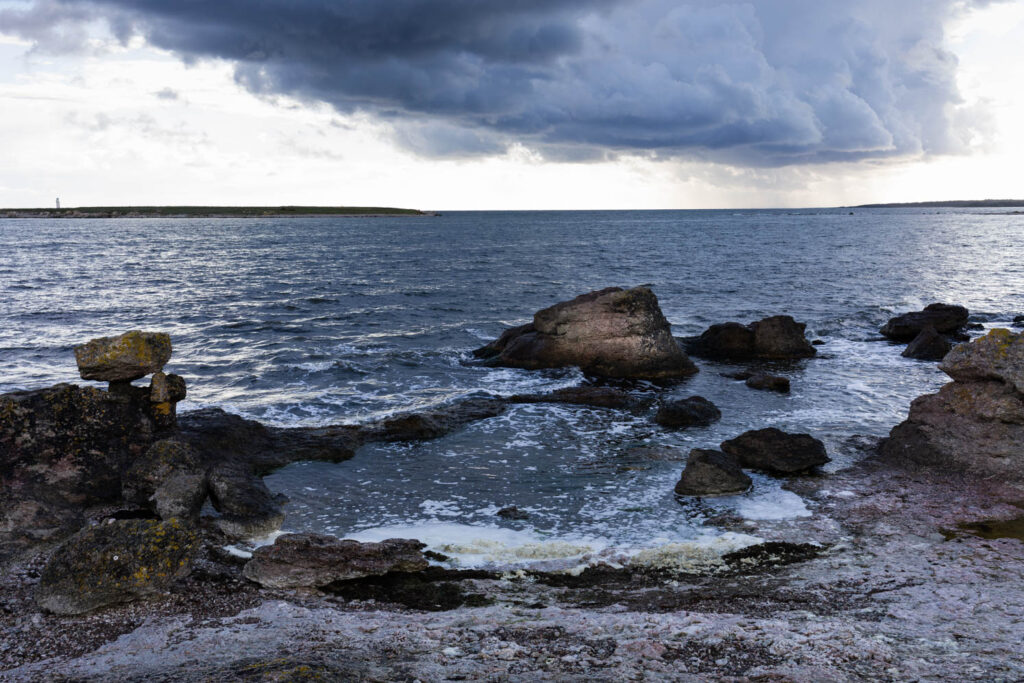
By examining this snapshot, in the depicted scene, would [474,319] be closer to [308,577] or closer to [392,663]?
[308,577]

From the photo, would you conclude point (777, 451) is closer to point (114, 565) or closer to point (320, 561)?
point (320, 561)

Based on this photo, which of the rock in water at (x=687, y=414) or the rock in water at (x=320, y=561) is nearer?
the rock in water at (x=320, y=561)

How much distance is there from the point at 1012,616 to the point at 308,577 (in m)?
9.53

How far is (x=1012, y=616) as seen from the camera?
8.42 m

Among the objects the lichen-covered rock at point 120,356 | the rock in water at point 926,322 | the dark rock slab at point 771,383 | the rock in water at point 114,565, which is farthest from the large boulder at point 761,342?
the rock in water at point 114,565

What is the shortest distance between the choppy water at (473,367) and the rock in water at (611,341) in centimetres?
113

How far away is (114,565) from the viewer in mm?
9227

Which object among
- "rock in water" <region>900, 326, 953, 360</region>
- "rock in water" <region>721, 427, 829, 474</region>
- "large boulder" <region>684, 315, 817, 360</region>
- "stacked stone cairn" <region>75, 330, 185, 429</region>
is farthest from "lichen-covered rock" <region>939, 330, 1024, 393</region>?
"stacked stone cairn" <region>75, 330, 185, 429</region>

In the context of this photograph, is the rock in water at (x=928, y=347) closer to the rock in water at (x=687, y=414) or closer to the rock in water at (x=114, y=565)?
the rock in water at (x=687, y=414)

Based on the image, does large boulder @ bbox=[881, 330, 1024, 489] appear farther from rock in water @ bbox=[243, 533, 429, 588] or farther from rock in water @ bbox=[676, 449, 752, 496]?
rock in water @ bbox=[243, 533, 429, 588]

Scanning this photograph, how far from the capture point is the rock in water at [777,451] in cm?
1475

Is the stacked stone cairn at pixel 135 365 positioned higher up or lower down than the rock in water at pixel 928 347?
higher up

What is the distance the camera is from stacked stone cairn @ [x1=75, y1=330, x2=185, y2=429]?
1398cm

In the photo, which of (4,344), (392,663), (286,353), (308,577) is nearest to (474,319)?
(286,353)
